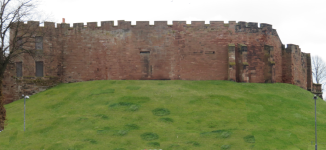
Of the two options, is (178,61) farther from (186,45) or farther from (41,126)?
(41,126)

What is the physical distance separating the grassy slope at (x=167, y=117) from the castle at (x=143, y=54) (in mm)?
2526

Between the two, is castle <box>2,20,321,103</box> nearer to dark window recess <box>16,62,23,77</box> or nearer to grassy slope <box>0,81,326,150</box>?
dark window recess <box>16,62,23,77</box>

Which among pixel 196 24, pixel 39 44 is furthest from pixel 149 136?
pixel 39 44

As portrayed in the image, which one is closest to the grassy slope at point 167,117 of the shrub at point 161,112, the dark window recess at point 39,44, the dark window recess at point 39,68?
the shrub at point 161,112

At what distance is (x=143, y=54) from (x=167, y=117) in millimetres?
14065

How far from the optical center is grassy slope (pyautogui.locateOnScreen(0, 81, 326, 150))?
79.3 ft

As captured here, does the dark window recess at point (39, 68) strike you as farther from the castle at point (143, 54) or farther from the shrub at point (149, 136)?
the shrub at point (149, 136)

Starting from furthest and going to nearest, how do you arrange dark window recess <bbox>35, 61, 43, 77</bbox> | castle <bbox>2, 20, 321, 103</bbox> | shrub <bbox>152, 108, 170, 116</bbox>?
dark window recess <bbox>35, 61, 43, 77</bbox> → castle <bbox>2, 20, 321, 103</bbox> → shrub <bbox>152, 108, 170, 116</bbox>

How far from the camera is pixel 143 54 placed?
134ft

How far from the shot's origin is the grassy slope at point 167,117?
2417cm

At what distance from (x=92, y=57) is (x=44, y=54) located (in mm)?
5806

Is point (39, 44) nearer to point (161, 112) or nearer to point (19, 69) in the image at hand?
point (19, 69)

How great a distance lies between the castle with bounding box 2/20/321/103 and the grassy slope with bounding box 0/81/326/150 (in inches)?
99.4

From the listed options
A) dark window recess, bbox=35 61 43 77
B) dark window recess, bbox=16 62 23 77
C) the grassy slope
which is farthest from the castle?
the grassy slope
